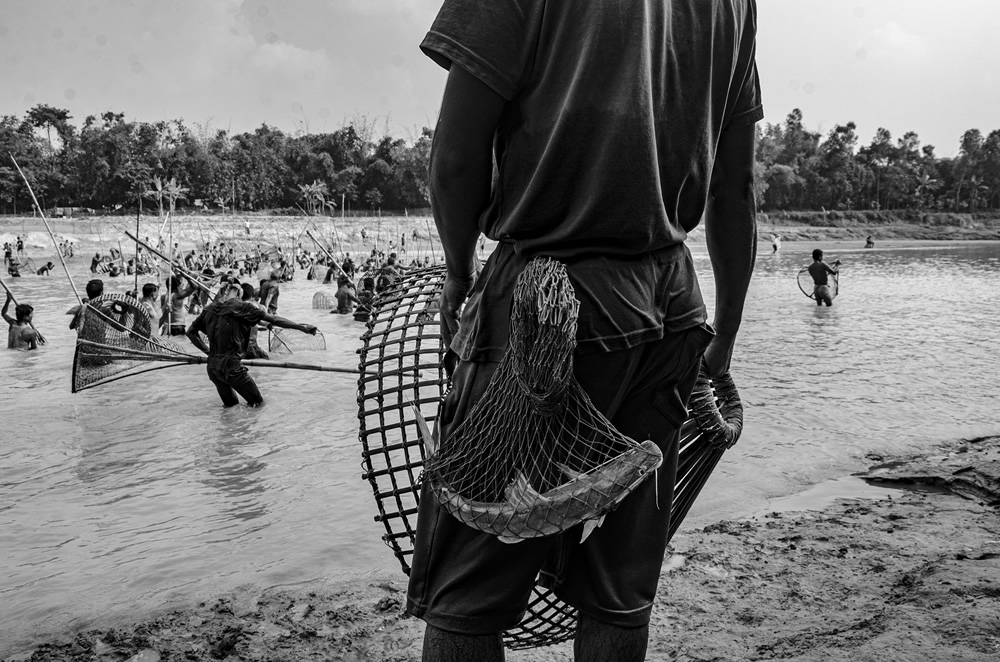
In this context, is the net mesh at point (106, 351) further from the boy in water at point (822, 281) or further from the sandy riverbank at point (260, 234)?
→ the sandy riverbank at point (260, 234)

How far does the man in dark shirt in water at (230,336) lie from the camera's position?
7.61 m

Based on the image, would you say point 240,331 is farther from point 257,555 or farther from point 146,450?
point 257,555

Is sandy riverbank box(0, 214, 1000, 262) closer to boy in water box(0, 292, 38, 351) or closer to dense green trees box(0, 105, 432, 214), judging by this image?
dense green trees box(0, 105, 432, 214)

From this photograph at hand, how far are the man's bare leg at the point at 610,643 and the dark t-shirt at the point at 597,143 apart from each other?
59 cm

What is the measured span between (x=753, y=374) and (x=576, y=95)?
823 centimetres

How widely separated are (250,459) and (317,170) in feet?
213

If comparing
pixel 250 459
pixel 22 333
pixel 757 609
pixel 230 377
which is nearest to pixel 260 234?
pixel 22 333

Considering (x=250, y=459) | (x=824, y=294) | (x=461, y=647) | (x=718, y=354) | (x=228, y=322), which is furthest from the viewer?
(x=824, y=294)

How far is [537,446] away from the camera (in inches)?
59.7

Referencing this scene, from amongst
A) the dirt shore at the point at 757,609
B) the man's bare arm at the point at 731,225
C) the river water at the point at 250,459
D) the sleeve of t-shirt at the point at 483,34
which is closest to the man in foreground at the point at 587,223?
the sleeve of t-shirt at the point at 483,34

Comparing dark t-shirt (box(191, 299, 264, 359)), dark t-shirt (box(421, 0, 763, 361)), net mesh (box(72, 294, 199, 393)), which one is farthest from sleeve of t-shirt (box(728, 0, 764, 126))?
dark t-shirt (box(191, 299, 264, 359))

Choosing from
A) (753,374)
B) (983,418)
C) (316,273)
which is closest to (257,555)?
(983,418)

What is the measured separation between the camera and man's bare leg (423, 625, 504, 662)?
1.51 m

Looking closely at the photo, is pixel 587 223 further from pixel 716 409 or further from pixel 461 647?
pixel 461 647
